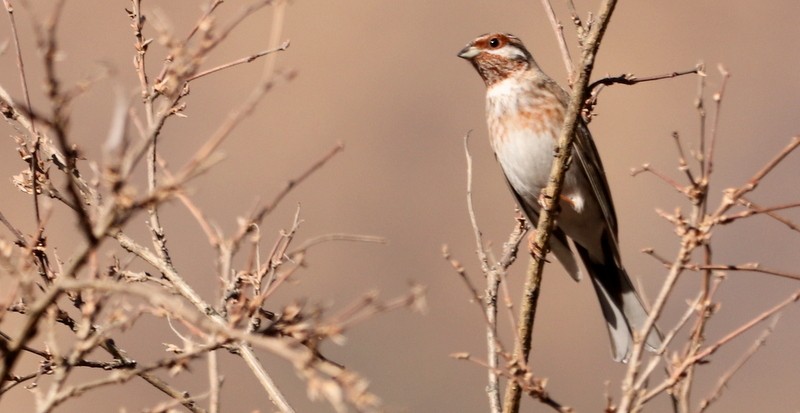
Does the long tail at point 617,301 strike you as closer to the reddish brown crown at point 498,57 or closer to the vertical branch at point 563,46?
the reddish brown crown at point 498,57

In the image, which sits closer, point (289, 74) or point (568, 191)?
point (289, 74)

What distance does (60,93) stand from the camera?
184 centimetres

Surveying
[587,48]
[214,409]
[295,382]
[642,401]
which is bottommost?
[642,401]

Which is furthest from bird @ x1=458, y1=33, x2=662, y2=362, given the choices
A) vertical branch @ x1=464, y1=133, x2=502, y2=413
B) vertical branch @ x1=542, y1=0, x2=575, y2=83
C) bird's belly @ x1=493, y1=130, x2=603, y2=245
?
vertical branch @ x1=464, y1=133, x2=502, y2=413

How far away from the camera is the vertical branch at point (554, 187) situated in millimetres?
3254

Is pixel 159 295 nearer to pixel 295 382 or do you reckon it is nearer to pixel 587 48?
pixel 587 48

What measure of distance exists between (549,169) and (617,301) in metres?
0.89

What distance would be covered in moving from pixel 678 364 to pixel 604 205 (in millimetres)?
3652

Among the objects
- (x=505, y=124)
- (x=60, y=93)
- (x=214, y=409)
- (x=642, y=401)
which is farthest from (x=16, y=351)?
(x=505, y=124)

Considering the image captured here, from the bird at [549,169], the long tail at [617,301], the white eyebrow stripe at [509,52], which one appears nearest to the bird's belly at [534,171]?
the bird at [549,169]

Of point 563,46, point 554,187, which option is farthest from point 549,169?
point 554,187

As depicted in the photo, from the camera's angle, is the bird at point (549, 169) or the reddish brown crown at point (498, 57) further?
the reddish brown crown at point (498, 57)

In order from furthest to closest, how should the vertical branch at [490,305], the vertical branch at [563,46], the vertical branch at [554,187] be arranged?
1. the vertical branch at [563,46]
2. the vertical branch at [490,305]
3. the vertical branch at [554,187]

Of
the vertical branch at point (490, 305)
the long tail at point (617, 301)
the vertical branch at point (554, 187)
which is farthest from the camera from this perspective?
the long tail at point (617, 301)
